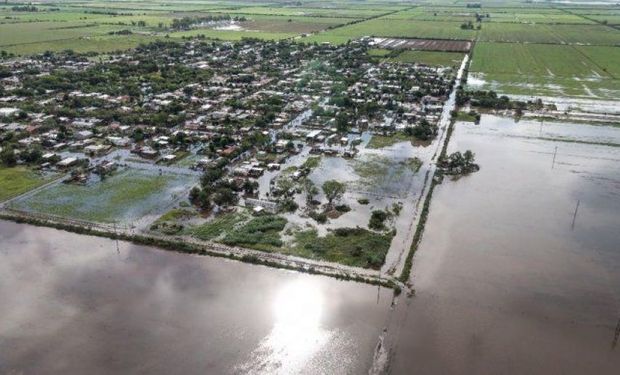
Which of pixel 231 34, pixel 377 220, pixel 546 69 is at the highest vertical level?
pixel 231 34

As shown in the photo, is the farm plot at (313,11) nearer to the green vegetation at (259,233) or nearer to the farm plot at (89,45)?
the farm plot at (89,45)

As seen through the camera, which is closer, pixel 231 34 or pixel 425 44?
pixel 425 44

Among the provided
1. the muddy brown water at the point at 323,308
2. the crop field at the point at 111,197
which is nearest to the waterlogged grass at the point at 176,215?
the crop field at the point at 111,197

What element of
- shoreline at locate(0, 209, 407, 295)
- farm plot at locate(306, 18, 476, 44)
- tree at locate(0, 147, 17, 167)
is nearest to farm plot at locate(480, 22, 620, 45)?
farm plot at locate(306, 18, 476, 44)

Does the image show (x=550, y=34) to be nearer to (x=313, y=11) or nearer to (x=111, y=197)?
(x=313, y=11)

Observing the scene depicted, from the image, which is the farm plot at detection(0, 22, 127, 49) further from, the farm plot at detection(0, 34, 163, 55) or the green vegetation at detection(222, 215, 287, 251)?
the green vegetation at detection(222, 215, 287, 251)

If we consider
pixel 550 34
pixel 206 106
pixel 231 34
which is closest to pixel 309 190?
pixel 206 106
